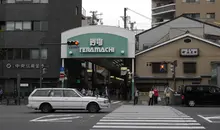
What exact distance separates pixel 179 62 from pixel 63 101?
24707 millimetres

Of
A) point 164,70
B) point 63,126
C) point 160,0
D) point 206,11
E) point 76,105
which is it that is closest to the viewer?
point 63,126

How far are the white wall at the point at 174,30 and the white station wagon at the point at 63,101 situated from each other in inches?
1285

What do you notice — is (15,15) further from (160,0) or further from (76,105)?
(160,0)

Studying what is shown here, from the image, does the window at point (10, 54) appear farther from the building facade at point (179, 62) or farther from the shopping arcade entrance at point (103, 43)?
the building facade at point (179, 62)

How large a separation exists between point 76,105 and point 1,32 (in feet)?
86.8

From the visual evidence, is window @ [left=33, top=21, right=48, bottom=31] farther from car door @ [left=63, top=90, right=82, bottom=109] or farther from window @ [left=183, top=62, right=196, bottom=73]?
car door @ [left=63, top=90, right=82, bottom=109]

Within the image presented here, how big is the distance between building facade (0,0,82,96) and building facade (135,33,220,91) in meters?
10.4

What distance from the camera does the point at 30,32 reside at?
47719 millimetres

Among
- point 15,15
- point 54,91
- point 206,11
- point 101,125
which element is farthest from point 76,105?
point 206,11

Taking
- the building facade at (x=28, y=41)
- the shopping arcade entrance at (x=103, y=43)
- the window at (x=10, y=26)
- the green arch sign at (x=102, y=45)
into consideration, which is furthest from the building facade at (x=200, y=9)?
the window at (x=10, y=26)

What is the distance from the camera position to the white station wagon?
982 inches

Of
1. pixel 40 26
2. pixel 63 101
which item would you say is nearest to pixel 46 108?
pixel 63 101

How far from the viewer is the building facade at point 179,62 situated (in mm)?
46500

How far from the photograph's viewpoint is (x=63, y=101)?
2495 cm
